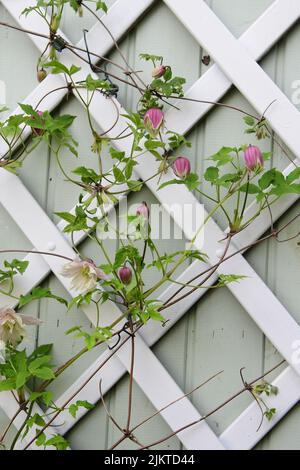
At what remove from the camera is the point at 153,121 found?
4.33ft

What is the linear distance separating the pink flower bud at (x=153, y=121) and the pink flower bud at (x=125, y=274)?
25 centimetres

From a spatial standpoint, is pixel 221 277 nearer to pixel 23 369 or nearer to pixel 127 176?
pixel 127 176

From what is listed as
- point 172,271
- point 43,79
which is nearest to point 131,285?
point 172,271

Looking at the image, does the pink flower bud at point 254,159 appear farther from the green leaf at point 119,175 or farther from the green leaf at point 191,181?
the green leaf at point 119,175

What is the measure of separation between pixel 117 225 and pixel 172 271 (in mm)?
163

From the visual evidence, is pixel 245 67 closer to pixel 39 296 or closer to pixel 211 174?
pixel 211 174

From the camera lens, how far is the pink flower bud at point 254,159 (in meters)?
1.29

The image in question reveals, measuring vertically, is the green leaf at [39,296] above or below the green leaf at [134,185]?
below

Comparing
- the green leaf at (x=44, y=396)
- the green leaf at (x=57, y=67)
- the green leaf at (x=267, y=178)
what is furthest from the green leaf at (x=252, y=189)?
the green leaf at (x=44, y=396)

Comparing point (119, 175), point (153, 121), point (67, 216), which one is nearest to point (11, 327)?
point (67, 216)

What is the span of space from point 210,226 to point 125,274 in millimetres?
193

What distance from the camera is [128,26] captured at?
1419 mm

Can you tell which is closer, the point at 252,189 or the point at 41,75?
the point at 252,189

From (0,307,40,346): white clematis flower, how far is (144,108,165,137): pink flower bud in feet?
1.35
